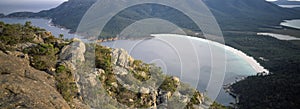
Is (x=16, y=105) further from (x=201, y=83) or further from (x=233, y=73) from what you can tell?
(x=233, y=73)

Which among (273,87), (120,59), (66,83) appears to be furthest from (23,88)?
(273,87)

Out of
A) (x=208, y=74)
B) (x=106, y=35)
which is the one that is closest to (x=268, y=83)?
(x=208, y=74)

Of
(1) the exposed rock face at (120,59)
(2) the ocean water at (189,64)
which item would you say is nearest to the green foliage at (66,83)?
(1) the exposed rock face at (120,59)

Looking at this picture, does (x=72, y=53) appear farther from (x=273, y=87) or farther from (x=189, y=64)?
(x=273, y=87)

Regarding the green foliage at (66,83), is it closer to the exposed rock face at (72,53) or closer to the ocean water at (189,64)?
the exposed rock face at (72,53)

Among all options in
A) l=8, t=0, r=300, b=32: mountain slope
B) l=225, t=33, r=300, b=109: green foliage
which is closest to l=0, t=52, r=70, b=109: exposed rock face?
l=225, t=33, r=300, b=109: green foliage

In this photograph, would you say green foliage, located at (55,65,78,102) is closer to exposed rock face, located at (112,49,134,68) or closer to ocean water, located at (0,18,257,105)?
exposed rock face, located at (112,49,134,68)

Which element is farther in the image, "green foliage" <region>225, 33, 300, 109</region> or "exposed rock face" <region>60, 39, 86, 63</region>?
"green foliage" <region>225, 33, 300, 109</region>
